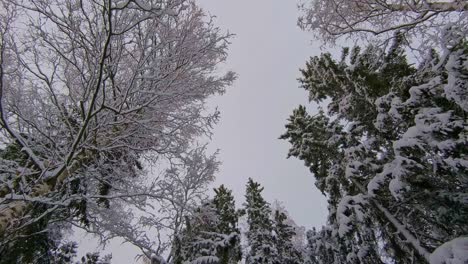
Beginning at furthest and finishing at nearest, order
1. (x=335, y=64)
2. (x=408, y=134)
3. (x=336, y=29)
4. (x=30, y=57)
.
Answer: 1. (x=335, y=64)
2. (x=336, y=29)
3. (x=408, y=134)
4. (x=30, y=57)

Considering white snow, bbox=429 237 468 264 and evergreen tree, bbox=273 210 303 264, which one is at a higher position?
evergreen tree, bbox=273 210 303 264

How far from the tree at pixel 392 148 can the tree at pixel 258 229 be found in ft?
16.4

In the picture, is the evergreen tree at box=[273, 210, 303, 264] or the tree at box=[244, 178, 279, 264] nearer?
the tree at box=[244, 178, 279, 264]

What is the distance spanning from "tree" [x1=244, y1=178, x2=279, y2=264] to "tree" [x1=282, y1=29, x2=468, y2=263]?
197 inches

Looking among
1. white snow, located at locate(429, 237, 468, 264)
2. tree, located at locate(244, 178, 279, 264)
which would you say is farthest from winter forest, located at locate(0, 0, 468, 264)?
tree, located at locate(244, 178, 279, 264)

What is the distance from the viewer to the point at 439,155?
5480mm

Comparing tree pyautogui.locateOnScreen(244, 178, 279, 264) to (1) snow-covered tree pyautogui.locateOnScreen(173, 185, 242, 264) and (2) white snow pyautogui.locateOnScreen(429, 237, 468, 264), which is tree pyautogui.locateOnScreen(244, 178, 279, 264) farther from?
(2) white snow pyautogui.locateOnScreen(429, 237, 468, 264)

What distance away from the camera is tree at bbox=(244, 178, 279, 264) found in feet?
41.9

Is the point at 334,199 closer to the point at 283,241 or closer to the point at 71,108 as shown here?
the point at 283,241

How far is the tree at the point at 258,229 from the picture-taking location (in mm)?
12766

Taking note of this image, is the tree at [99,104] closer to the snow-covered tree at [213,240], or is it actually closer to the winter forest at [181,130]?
the winter forest at [181,130]

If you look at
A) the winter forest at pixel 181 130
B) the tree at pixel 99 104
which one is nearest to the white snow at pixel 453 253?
the winter forest at pixel 181 130

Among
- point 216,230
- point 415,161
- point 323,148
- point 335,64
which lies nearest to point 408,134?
point 415,161

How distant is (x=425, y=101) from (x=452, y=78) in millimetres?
1445
